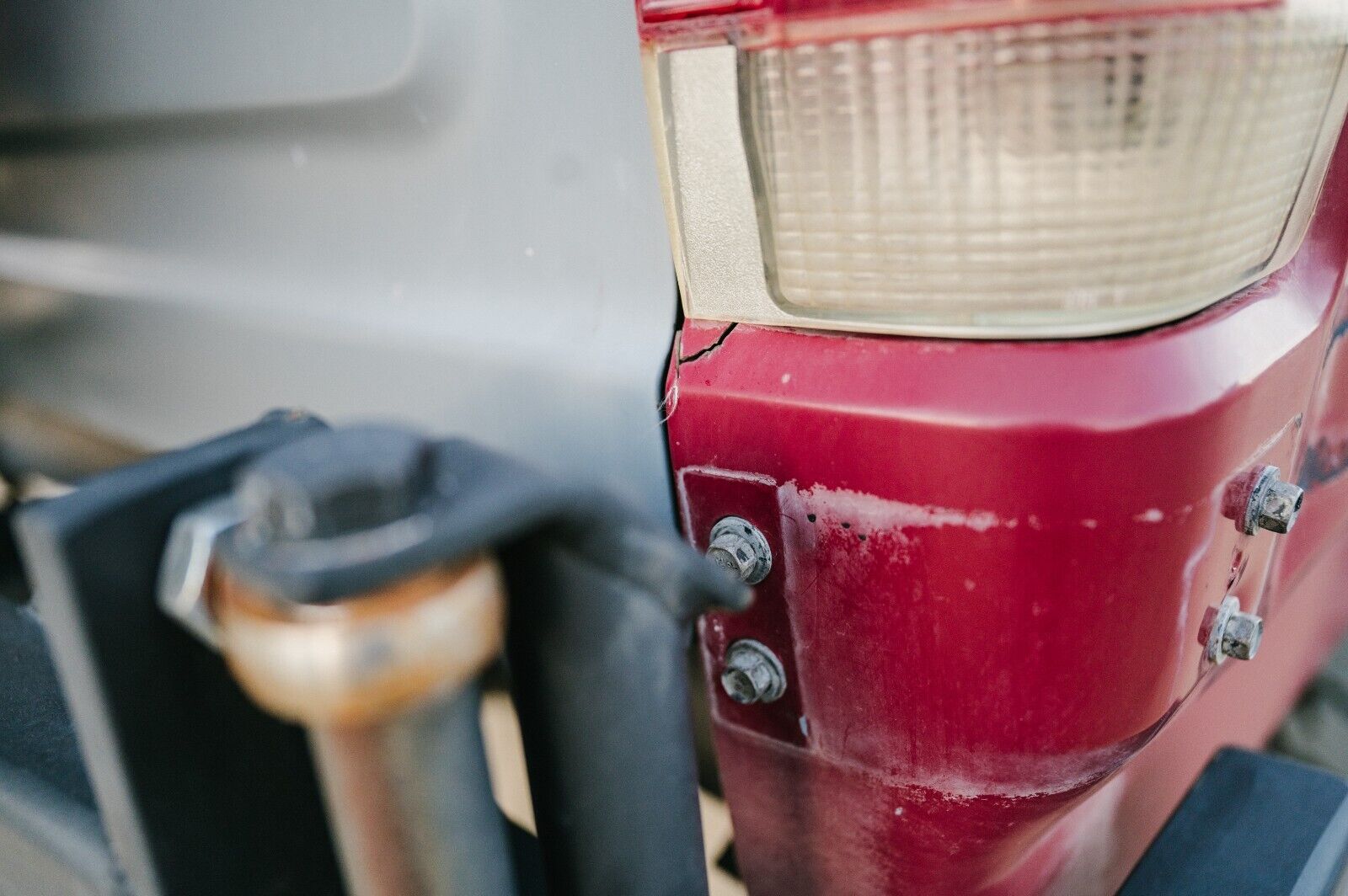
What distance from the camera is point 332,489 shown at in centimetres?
48

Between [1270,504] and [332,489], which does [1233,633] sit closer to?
[1270,504]


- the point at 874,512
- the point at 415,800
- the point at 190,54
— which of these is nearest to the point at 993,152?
the point at 874,512

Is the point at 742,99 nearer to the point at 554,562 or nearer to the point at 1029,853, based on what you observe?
the point at 554,562

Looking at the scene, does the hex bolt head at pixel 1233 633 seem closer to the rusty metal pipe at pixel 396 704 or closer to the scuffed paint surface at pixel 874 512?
the scuffed paint surface at pixel 874 512

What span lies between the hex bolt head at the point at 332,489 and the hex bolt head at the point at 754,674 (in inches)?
14.6

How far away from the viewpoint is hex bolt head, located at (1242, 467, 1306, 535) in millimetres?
729

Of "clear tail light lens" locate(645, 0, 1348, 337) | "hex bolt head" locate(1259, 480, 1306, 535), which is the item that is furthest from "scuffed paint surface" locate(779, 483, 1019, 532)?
"hex bolt head" locate(1259, 480, 1306, 535)

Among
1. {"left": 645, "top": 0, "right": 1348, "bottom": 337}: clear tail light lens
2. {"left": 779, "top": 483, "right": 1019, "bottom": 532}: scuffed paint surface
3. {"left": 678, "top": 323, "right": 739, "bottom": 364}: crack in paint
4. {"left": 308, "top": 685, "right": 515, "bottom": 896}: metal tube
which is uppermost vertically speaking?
{"left": 645, "top": 0, "right": 1348, "bottom": 337}: clear tail light lens

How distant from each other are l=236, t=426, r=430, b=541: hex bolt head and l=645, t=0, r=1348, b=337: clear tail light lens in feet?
1.00

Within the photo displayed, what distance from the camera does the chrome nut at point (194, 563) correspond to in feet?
1.85

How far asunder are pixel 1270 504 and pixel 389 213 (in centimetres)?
79

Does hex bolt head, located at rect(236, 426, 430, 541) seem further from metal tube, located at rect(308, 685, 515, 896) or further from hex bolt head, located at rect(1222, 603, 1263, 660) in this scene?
hex bolt head, located at rect(1222, 603, 1263, 660)

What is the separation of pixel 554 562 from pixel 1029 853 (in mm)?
536

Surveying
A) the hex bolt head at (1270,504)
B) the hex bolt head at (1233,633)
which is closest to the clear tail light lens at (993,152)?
the hex bolt head at (1270,504)
